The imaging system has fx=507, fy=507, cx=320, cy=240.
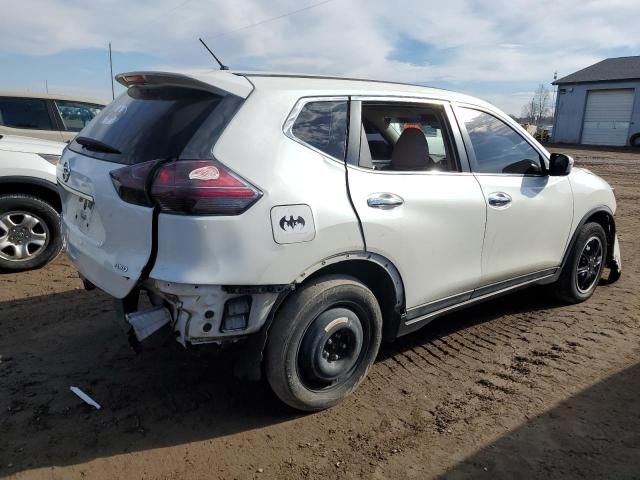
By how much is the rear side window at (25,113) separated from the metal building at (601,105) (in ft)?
126

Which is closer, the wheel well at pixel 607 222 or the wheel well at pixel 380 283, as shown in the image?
the wheel well at pixel 380 283

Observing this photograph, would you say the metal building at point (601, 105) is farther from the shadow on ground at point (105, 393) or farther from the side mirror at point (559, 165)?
the shadow on ground at point (105, 393)

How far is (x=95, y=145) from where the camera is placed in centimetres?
290

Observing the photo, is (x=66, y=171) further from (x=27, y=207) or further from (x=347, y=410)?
(x=27, y=207)

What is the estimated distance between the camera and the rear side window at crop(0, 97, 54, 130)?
22.1 ft

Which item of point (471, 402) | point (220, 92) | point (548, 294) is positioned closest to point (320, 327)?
point (471, 402)

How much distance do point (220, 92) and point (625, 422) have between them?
9.46 ft

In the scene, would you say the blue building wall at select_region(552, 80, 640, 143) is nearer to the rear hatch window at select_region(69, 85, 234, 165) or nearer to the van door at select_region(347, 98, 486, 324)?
the van door at select_region(347, 98, 486, 324)

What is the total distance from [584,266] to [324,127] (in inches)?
126

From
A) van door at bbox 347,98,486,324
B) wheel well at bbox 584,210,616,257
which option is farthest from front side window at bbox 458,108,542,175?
wheel well at bbox 584,210,616,257

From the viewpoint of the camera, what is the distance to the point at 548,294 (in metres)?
4.71

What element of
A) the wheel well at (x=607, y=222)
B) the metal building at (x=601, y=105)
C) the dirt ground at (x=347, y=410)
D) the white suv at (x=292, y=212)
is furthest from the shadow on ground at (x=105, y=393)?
the metal building at (x=601, y=105)

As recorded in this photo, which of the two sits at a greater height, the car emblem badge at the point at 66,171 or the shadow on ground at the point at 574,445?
the car emblem badge at the point at 66,171

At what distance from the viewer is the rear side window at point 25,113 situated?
673 centimetres
